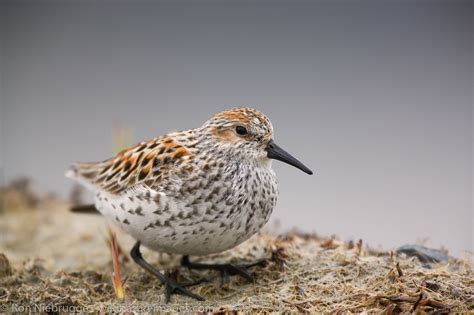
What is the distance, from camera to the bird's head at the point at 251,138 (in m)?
5.88

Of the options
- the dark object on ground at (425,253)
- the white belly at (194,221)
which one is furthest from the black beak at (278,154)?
the dark object on ground at (425,253)

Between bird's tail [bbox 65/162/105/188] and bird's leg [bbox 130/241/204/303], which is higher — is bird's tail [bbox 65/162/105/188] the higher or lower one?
the higher one

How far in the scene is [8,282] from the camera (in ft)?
20.1

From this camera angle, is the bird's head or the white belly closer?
the white belly

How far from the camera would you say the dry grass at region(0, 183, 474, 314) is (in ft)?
16.1

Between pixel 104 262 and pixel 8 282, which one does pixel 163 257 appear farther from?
pixel 8 282

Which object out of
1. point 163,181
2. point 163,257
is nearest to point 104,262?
point 163,257

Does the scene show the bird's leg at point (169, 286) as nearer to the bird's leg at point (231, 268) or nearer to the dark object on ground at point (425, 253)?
the bird's leg at point (231, 268)

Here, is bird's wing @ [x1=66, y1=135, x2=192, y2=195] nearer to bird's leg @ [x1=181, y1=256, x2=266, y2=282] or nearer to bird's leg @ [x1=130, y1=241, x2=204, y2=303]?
bird's leg @ [x1=130, y1=241, x2=204, y2=303]

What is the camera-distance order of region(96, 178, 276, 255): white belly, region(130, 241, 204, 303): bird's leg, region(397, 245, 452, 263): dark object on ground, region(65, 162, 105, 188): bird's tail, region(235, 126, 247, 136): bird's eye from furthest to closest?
region(65, 162, 105, 188): bird's tail, region(397, 245, 452, 263): dark object on ground, region(235, 126, 247, 136): bird's eye, region(130, 241, 204, 303): bird's leg, region(96, 178, 276, 255): white belly

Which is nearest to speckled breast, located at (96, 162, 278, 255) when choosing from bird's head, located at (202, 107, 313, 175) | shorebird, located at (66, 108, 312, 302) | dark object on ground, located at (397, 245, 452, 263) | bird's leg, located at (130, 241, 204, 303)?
shorebird, located at (66, 108, 312, 302)

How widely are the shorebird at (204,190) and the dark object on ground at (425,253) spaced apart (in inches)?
50.8

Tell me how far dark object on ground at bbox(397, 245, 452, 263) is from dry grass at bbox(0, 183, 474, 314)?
13cm

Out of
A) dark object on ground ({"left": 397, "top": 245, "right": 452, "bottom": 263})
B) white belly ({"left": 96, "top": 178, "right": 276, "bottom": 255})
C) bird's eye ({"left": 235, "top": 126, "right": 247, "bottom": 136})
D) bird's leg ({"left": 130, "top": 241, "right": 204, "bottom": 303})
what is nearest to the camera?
white belly ({"left": 96, "top": 178, "right": 276, "bottom": 255})
